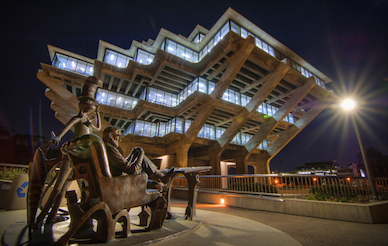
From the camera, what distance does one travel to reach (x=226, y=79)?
17797 millimetres

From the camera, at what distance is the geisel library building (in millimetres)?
19000

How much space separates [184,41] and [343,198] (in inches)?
851

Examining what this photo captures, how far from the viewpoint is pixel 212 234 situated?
3.67 metres

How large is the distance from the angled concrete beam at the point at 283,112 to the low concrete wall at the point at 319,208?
53.7ft

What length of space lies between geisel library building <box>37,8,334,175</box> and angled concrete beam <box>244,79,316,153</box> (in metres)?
0.12

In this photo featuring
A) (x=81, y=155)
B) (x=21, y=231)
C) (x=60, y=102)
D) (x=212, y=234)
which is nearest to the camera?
(x=81, y=155)

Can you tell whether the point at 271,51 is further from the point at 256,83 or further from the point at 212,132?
the point at 212,132

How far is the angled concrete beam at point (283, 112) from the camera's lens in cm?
2130

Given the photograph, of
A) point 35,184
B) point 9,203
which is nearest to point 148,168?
point 35,184

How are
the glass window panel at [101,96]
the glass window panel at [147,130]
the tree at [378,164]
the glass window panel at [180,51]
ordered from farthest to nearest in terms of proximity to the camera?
the tree at [378,164], the glass window panel at [147,130], the glass window panel at [101,96], the glass window panel at [180,51]

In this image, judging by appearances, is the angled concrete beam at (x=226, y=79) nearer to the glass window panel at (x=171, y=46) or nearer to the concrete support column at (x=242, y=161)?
the glass window panel at (x=171, y=46)

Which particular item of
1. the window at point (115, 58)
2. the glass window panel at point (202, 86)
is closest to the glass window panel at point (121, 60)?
the window at point (115, 58)

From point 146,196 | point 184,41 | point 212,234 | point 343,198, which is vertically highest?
point 184,41

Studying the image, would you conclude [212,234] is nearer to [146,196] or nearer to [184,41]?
[146,196]
